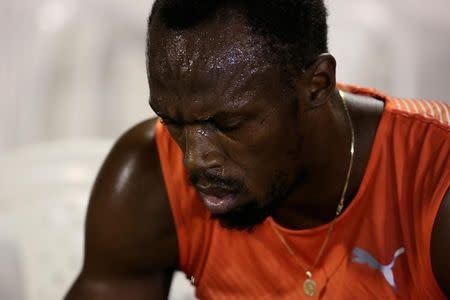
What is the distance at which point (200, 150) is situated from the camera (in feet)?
2.67

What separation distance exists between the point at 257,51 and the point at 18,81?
3.90ft

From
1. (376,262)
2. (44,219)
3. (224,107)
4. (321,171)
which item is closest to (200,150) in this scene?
(224,107)

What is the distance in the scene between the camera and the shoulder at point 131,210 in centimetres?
103

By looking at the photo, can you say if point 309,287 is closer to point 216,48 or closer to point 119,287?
point 119,287

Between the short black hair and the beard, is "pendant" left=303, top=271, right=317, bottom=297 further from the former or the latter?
the short black hair

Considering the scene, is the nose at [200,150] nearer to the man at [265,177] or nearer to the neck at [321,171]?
the man at [265,177]

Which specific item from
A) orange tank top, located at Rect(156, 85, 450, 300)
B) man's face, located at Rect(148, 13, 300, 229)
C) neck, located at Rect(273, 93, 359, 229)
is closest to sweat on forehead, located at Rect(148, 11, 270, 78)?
man's face, located at Rect(148, 13, 300, 229)

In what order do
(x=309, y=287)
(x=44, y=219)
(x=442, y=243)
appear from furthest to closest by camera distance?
(x=44, y=219) < (x=309, y=287) < (x=442, y=243)

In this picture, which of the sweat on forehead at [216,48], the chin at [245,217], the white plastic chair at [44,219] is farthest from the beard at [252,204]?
the white plastic chair at [44,219]

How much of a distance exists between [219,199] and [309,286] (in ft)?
0.74

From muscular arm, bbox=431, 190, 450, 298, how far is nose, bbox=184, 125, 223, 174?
0.26 meters

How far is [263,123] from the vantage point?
2.66 ft

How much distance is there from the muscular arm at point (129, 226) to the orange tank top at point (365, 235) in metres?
0.02

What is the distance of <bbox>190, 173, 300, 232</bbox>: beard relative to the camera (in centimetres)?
84
